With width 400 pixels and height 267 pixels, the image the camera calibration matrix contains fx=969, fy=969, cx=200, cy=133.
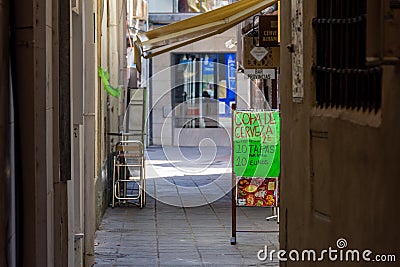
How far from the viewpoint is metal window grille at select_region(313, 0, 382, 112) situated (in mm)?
5371

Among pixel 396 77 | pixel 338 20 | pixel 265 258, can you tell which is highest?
pixel 338 20

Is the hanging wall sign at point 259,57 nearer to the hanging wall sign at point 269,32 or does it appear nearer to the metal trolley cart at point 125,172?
the hanging wall sign at point 269,32

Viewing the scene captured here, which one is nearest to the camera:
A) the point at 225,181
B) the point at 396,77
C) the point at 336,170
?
the point at 396,77

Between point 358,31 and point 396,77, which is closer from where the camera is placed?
point 396,77

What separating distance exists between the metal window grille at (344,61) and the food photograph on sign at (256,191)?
6349 mm

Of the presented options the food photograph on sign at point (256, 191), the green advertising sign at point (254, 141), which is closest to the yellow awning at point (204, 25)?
the green advertising sign at point (254, 141)

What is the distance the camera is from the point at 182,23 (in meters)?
14.9

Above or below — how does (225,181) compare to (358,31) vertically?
below

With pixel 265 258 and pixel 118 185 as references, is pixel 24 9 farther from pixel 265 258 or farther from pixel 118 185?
pixel 118 185

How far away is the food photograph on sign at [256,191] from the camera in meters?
12.6

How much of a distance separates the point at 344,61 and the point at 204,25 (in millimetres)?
8914

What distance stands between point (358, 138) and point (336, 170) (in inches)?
19.5

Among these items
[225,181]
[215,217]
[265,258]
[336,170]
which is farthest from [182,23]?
[336,170]

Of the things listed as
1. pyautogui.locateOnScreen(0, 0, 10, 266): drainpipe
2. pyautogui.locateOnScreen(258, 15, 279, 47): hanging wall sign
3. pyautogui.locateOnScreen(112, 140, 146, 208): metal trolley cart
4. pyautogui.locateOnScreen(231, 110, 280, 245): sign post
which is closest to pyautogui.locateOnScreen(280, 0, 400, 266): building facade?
pyautogui.locateOnScreen(0, 0, 10, 266): drainpipe
